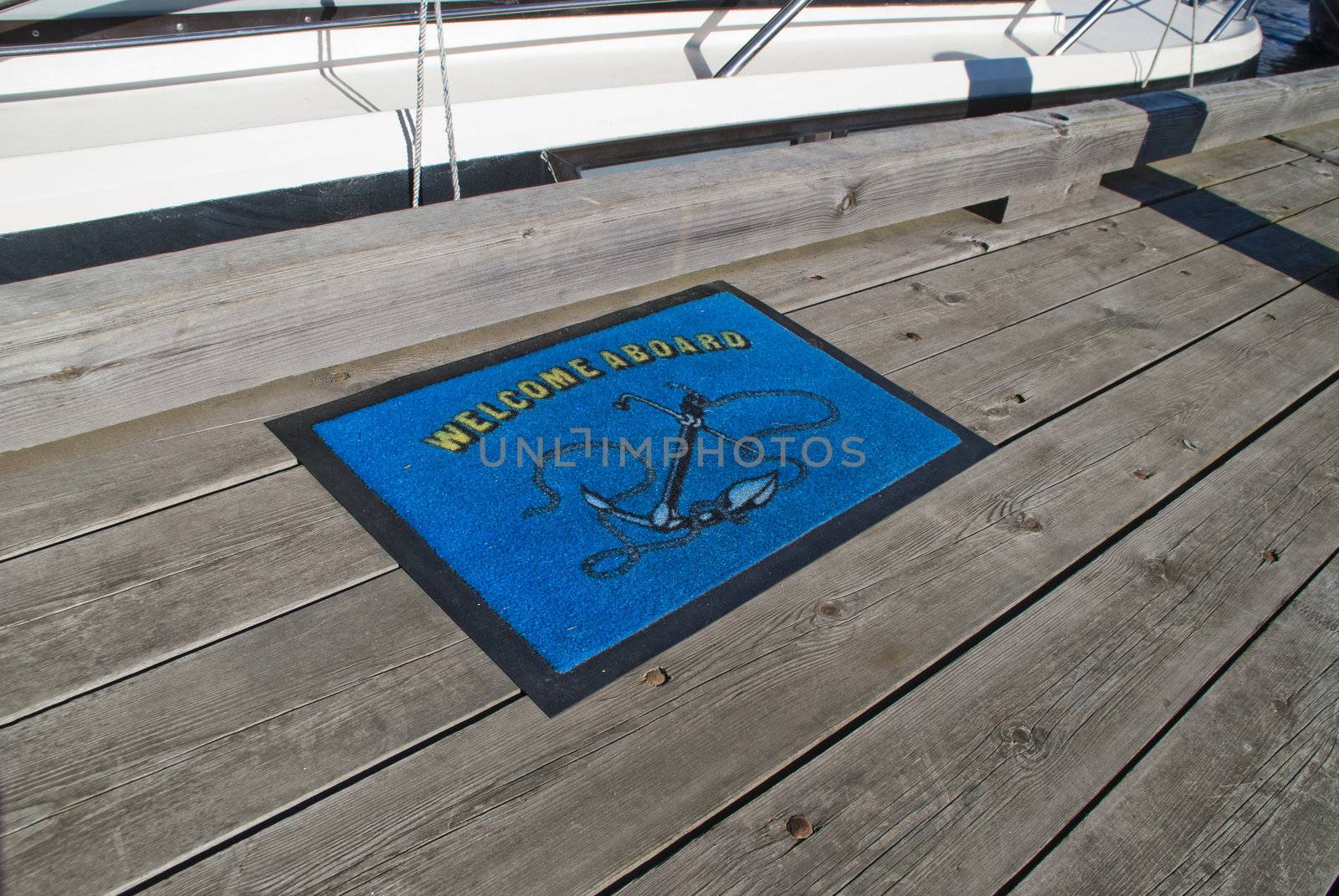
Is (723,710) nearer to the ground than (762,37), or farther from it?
nearer to the ground

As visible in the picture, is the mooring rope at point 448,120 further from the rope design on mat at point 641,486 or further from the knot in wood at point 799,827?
the knot in wood at point 799,827

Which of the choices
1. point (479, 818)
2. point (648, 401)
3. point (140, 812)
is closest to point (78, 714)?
point (140, 812)

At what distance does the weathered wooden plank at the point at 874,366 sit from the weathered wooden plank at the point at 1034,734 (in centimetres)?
45

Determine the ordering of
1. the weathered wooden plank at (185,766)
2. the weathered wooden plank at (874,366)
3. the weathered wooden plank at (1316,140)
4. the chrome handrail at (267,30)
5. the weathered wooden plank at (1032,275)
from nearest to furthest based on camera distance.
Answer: the weathered wooden plank at (185,766) → the weathered wooden plank at (874,366) → the chrome handrail at (267,30) → the weathered wooden plank at (1032,275) → the weathered wooden plank at (1316,140)

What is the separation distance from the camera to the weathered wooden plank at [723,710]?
1159 mm

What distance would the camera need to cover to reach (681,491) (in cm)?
175

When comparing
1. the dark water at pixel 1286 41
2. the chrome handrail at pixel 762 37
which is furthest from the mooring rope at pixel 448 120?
the dark water at pixel 1286 41

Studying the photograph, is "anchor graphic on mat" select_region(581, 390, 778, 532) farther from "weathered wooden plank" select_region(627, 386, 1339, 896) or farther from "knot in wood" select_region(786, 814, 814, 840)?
"knot in wood" select_region(786, 814, 814, 840)

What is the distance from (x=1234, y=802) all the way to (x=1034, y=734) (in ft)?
0.87

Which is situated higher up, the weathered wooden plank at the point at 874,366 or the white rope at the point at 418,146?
the white rope at the point at 418,146

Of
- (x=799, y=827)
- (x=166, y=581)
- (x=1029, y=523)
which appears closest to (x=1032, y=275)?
(x=1029, y=523)

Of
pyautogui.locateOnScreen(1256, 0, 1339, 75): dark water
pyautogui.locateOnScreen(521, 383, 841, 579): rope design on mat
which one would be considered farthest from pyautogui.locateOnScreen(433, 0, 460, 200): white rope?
pyautogui.locateOnScreen(1256, 0, 1339, 75): dark water

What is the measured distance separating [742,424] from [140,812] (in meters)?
1.15

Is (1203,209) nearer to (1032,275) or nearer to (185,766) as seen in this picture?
(1032,275)
